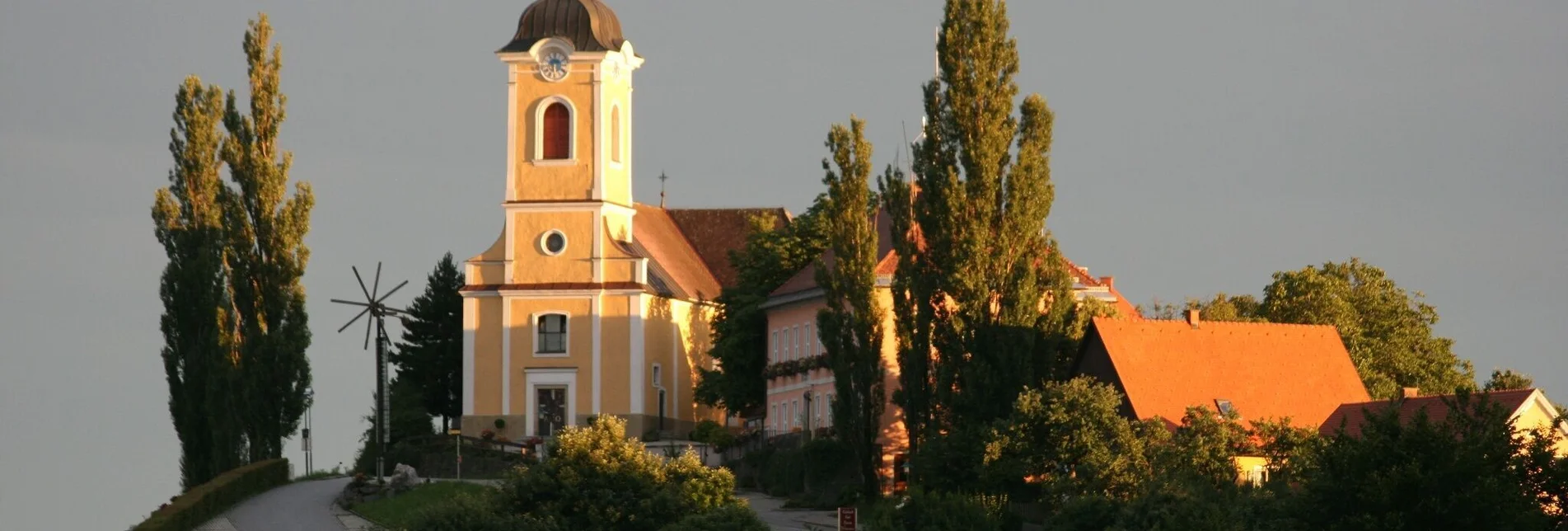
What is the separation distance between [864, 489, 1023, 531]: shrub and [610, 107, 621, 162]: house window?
1253 inches

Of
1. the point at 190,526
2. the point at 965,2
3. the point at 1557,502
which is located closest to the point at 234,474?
the point at 190,526

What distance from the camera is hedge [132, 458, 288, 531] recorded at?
7156cm

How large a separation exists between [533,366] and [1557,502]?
4594 centimetres

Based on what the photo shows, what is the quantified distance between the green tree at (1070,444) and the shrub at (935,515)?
1485 millimetres

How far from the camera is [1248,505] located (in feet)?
192

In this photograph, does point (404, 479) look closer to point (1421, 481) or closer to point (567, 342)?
point (567, 342)

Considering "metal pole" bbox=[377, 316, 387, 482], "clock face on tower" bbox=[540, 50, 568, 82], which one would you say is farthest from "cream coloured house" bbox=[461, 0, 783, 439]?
"metal pole" bbox=[377, 316, 387, 482]

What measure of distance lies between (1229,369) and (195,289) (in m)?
29.6

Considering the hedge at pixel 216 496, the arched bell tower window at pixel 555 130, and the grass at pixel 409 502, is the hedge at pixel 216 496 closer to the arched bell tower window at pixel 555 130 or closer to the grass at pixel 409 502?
the grass at pixel 409 502

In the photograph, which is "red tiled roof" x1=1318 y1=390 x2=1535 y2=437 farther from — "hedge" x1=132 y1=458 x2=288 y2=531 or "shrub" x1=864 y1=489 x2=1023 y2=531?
"hedge" x1=132 y1=458 x2=288 y2=531

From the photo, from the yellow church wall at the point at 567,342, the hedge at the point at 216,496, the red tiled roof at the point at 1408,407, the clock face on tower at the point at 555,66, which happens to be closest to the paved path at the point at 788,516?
the red tiled roof at the point at 1408,407

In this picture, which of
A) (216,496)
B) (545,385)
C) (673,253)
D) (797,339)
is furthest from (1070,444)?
(673,253)

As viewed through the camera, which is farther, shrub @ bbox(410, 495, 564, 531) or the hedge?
the hedge

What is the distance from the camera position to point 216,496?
76188mm
